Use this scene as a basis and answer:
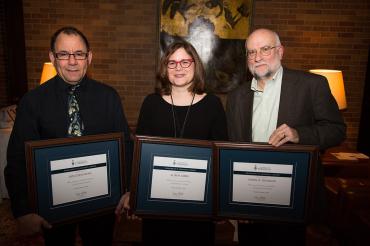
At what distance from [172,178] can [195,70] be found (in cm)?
71

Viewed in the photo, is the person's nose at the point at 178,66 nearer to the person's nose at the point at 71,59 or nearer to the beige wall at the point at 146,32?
the person's nose at the point at 71,59

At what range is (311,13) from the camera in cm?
496

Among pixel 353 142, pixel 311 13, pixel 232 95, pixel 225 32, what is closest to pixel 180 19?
pixel 225 32

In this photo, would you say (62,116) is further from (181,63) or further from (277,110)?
(277,110)

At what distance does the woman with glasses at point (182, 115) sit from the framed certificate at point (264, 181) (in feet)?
0.98

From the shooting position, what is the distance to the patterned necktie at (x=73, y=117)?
5.95 feet

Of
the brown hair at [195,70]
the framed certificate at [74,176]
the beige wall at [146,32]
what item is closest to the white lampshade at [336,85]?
the beige wall at [146,32]

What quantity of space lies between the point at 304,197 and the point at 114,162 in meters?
1.06

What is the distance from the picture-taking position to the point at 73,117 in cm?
182

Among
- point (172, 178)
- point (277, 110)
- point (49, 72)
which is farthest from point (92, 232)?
point (49, 72)

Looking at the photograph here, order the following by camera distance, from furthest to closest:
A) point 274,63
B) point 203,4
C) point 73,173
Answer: point 203,4 < point 274,63 < point 73,173

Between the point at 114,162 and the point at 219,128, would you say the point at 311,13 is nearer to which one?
the point at 219,128

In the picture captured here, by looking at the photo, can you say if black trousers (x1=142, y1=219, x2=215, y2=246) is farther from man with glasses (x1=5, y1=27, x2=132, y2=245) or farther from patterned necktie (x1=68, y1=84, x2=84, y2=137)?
patterned necktie (x1=68, y1=84, x2=84, y2=137)

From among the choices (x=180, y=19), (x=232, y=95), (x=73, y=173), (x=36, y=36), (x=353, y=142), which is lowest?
(x=353, y=142)
